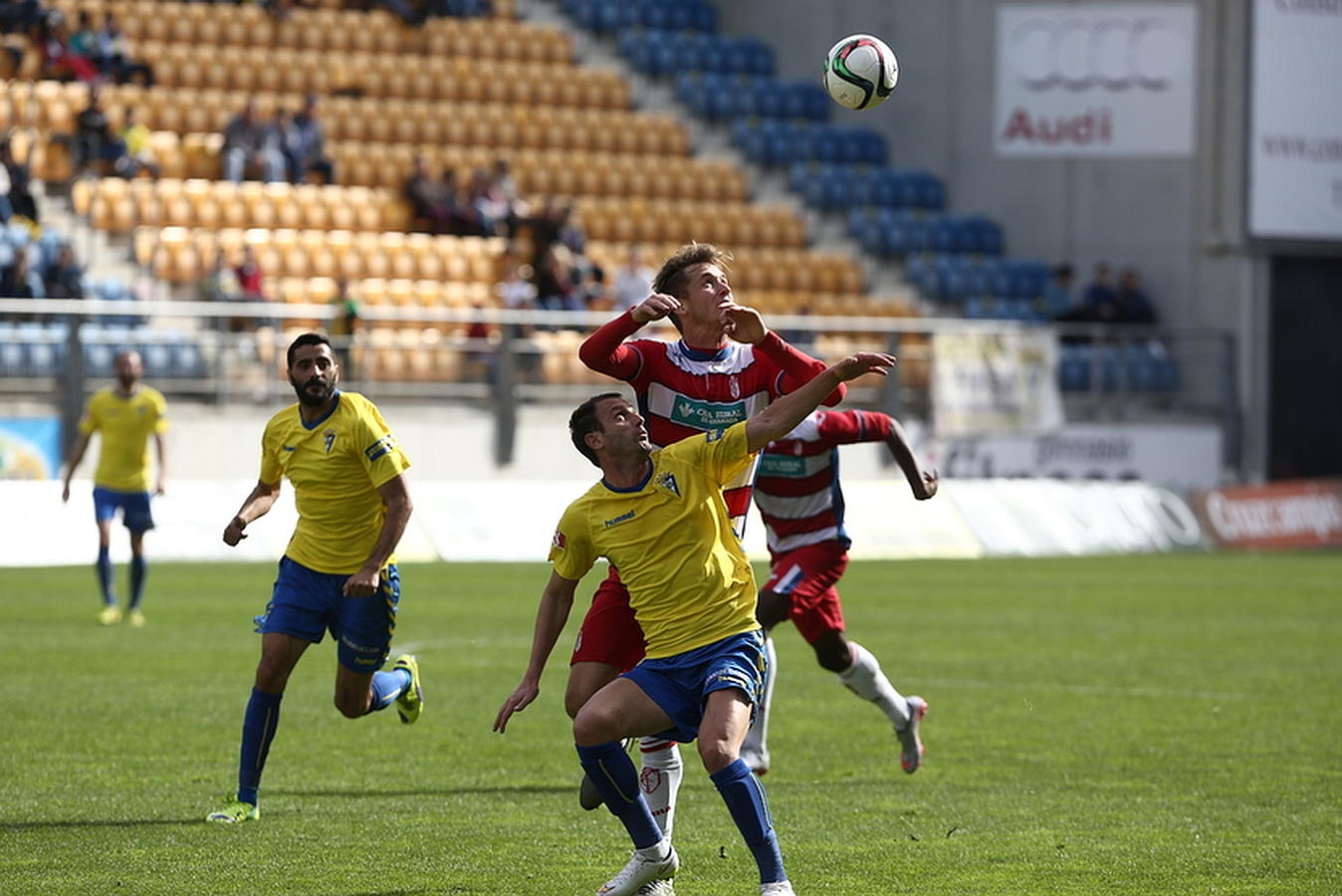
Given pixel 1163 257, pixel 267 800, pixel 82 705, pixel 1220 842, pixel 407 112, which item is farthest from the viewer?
pixel 1163 257

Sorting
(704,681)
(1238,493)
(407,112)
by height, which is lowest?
(1238,493)

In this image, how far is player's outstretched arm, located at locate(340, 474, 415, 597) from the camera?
28.4 ft

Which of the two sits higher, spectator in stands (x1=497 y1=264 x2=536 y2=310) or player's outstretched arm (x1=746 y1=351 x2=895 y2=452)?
player's outstretched arm (x1=746 y1=351 x2=895 y2=452)

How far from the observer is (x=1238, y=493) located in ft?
93.3

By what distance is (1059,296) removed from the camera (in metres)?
32.8

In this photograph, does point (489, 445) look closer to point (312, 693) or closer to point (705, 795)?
point (312, 693)

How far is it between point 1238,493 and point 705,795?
800 inches

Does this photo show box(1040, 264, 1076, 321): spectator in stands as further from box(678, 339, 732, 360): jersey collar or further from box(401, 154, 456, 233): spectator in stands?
box(678, 339, 732, 360): jersey collar

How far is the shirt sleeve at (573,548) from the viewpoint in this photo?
7113 millimetres

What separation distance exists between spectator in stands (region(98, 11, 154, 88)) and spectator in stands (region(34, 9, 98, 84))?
11.4 inches

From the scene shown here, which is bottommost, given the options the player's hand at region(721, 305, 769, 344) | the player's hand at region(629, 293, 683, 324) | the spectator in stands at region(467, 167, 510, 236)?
the player's hand at region(721, 305, 769, 344)

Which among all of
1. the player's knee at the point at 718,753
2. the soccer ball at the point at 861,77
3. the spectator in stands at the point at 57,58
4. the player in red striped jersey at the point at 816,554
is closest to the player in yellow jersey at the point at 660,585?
the player's knee at the point at 718,753

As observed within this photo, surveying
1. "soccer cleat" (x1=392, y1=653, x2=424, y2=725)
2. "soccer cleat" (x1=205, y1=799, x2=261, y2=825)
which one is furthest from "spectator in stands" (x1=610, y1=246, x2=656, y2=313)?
"soccer cleat" (x1=205, y1=799, x2=261, y2=825)

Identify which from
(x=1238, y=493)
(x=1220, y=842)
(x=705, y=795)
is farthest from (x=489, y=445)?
(x=1220, y=842)
